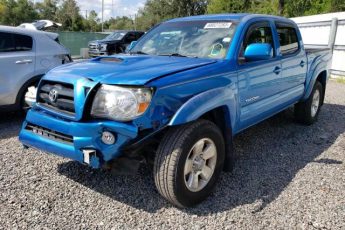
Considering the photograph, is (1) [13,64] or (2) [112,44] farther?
(2) [112,44]

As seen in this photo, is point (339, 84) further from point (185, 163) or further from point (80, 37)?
point (80, 37)

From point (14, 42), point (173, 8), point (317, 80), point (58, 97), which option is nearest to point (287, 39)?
point (317, 80)

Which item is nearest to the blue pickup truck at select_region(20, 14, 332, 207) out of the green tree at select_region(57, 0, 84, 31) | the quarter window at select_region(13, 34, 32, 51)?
the quarter window at select_region(13, 34, 32, 51)

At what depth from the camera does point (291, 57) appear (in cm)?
498

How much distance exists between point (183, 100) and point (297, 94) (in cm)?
294

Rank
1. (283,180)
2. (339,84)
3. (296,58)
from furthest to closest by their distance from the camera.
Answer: (339,84) → (296,58) → (283,180)

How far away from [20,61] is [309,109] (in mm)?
4805

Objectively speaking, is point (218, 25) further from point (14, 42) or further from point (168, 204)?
point (14, 42)

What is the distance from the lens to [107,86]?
9.50 feet

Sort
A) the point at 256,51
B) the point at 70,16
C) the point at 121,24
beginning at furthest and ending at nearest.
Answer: the point at 121,24 → the point at 70,16 → the point at 256,51


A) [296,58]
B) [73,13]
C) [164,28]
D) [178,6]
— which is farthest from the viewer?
[73,13]

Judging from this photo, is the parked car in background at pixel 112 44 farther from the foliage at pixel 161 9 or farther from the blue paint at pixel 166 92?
the blue paint at pixel 166 92

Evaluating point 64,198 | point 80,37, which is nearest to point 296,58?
point 64,198

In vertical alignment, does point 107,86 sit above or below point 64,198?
above
